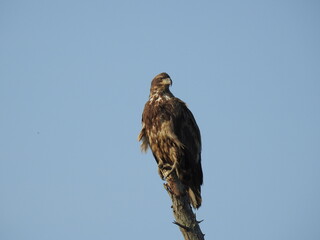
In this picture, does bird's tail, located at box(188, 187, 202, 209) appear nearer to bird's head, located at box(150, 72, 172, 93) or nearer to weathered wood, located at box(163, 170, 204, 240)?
weathered wood, located at box(163, 170, 204, 240)

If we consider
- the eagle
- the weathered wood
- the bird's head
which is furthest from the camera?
the bird's head

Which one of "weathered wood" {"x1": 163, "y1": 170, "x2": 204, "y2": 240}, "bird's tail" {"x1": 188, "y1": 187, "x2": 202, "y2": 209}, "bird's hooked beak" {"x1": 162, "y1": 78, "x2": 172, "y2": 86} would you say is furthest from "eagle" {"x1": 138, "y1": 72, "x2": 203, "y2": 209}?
"weathered wood" {"x1": 163, "y1": 170, "x2": 204, "y2": 240}

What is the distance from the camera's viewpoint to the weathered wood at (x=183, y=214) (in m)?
7.62

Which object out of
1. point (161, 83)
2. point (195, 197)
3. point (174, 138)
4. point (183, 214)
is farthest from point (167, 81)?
point (183, 214)

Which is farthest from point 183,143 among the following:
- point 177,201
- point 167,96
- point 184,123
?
point 177,201

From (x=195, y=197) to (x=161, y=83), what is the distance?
2.45 m

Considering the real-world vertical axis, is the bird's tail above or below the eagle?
below

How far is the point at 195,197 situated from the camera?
988cm

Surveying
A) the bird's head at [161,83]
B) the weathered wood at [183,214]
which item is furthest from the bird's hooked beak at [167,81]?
the weathered wood at [183,214]

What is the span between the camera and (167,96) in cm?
1021

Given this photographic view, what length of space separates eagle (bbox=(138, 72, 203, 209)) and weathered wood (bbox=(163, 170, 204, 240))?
4.71 ft

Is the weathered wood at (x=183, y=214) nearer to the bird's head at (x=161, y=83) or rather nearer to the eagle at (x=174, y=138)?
the eagle at (x=174, y=138)

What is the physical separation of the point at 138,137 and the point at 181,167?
106 cm

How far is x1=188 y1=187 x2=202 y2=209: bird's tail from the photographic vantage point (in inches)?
383
